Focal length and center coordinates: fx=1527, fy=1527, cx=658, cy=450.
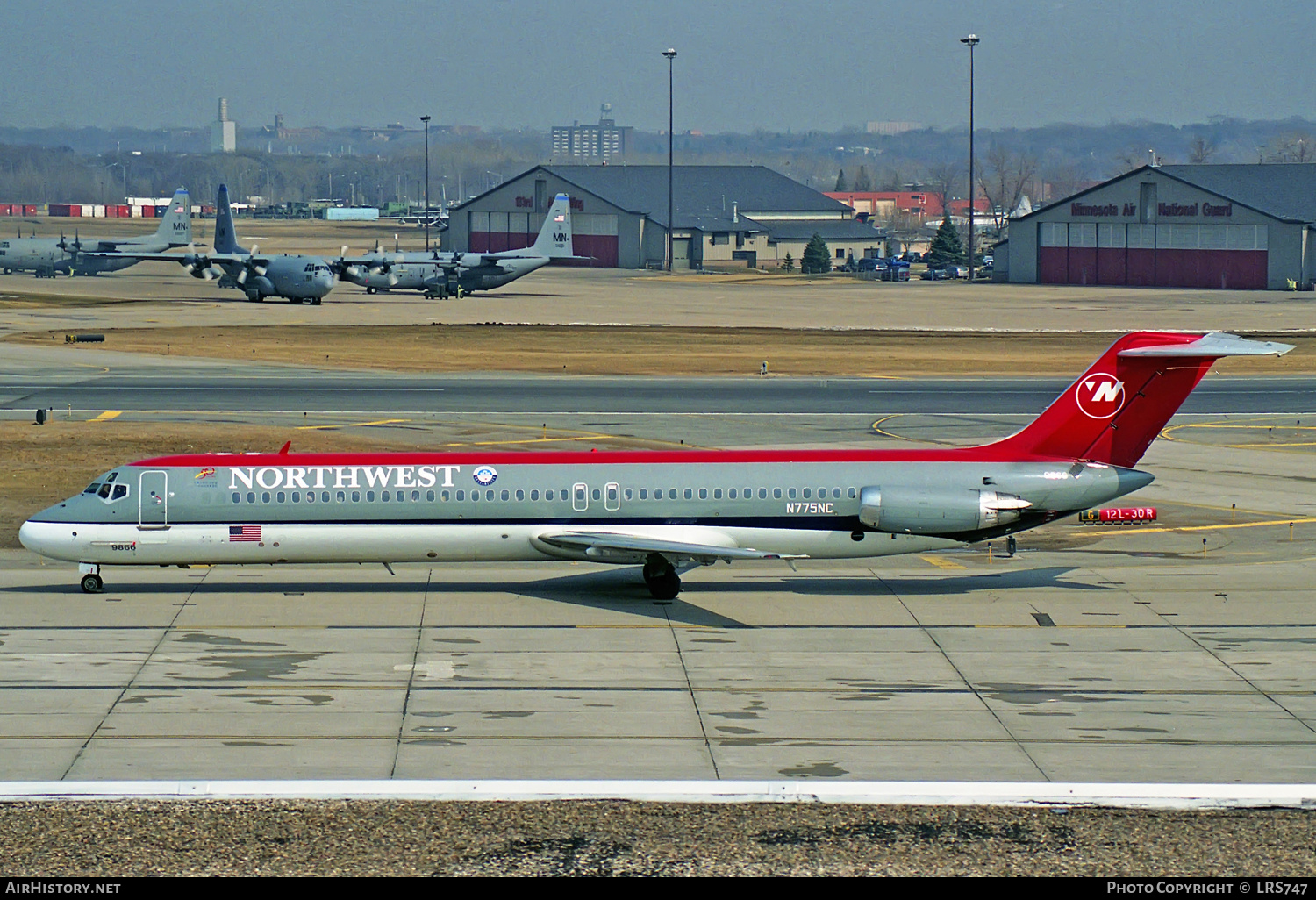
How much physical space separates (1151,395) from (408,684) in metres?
18.1

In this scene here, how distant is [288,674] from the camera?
27.9 metres

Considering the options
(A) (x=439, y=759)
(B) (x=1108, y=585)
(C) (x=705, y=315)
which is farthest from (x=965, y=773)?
(C) (x=705, y=315)

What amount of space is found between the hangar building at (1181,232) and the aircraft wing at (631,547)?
123 meters

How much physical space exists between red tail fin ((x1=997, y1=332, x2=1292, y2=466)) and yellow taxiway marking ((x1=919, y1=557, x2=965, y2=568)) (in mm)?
4913

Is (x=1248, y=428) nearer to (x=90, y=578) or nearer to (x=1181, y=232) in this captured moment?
(x=90, y=578)

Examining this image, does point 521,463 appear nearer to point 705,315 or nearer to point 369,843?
point 369,843

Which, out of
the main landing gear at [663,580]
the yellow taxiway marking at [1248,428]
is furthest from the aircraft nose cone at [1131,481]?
the yellow taxiway marking at [1248,428]

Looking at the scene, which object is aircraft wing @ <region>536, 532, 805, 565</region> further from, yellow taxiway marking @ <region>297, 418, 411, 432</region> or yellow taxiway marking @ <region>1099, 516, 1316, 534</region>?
yellow taxiway marking @ <region>297, 418, 411, 432</region>

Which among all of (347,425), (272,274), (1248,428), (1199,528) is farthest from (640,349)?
(1199,528)

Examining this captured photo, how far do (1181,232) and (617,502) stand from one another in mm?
128254

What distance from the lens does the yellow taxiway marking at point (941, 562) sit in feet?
127

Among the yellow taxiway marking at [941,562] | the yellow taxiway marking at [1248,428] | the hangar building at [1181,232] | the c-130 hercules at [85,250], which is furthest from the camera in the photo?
the c-130 hercules at [85,250]

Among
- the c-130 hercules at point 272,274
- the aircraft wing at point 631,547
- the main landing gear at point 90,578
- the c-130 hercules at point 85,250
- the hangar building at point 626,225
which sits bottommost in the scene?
the main landing gear at point 90,578

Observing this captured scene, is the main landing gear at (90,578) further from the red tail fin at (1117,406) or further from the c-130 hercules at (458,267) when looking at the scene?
the c-130 hercules at (458,267)
